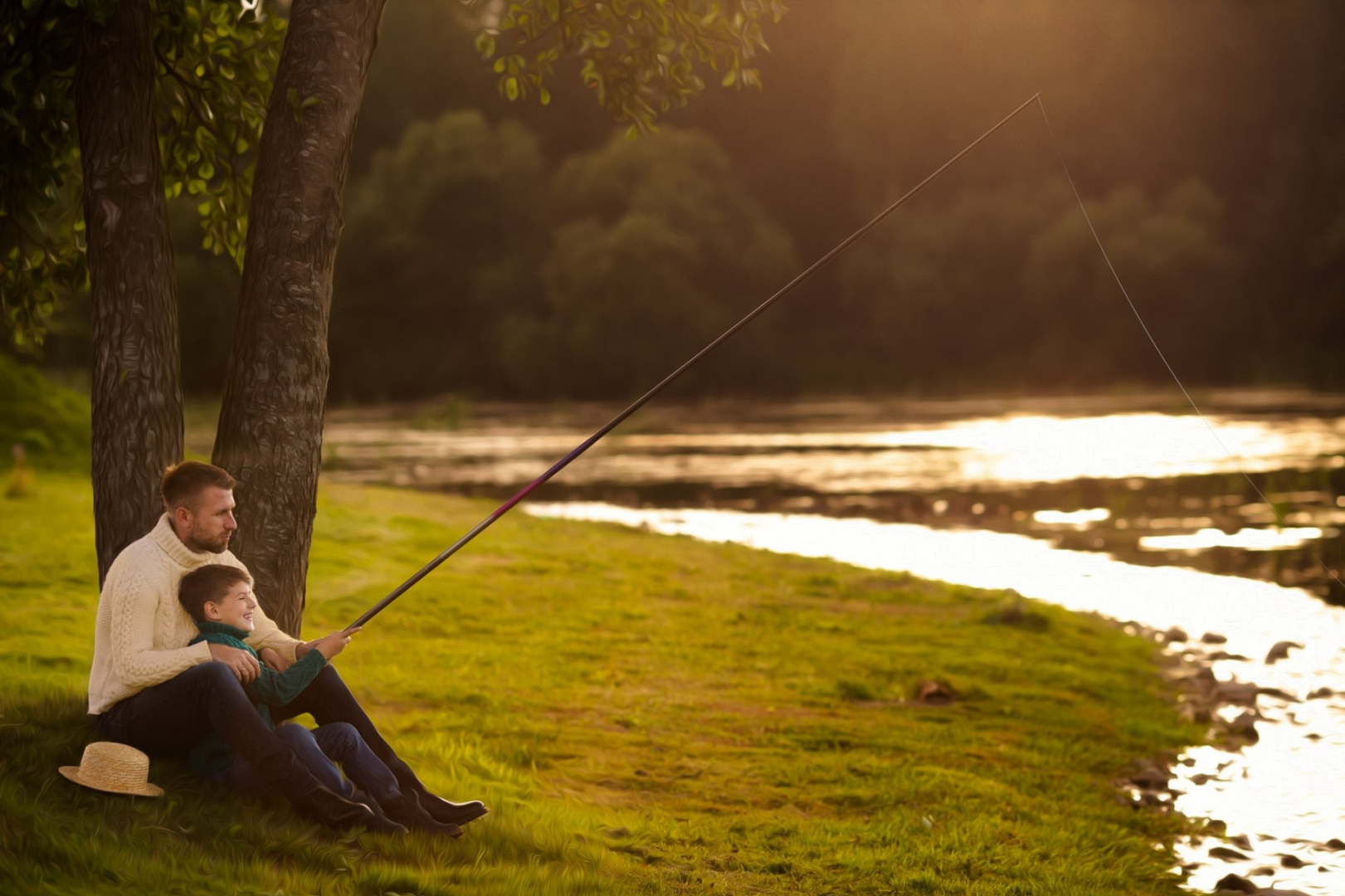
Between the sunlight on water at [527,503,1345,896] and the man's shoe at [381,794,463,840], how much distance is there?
11.5ft

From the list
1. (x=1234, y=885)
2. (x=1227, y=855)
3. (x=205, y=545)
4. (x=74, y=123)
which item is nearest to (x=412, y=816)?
(x=205, y=545)

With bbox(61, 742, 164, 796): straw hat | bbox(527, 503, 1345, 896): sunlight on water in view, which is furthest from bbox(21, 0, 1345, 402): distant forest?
bbox(61, 742, 164, 796): straw hat

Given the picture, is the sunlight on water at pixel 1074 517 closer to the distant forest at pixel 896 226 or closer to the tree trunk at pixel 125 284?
the tree trunk at pixel 125 284

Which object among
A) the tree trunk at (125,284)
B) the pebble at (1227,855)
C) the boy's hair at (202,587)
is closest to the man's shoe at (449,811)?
the boy's hair at (202,587)

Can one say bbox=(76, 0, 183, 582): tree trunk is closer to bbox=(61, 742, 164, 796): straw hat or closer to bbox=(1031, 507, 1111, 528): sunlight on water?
bbox=(61, 742, 164, 796): straw hat

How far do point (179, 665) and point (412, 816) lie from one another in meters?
1.10

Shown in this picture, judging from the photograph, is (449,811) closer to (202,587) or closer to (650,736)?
(202,587)

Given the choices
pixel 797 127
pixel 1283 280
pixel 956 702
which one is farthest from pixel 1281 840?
pixel 797 127

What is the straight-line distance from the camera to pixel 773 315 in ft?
187

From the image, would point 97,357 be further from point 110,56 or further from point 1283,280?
point 1283,280

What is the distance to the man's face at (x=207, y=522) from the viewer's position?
4969mm

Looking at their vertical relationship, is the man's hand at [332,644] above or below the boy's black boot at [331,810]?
above

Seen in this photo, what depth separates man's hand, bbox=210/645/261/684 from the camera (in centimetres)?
491

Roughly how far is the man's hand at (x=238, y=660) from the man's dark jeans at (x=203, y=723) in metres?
0.07
